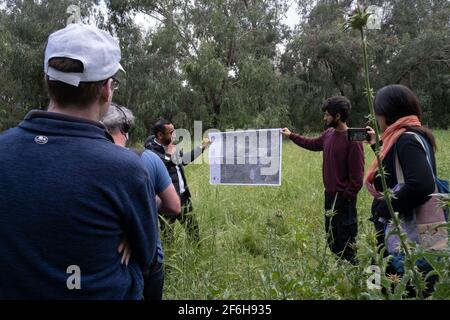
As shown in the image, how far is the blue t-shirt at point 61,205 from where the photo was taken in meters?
0.98

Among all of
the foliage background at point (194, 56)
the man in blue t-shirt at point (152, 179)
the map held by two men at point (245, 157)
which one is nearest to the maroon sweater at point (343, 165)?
the map held by two men at point (245, 157)

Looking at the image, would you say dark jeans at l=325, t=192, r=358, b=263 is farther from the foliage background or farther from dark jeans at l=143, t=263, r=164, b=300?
the foliage background

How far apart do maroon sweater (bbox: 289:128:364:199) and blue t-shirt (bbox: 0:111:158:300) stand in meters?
2.19

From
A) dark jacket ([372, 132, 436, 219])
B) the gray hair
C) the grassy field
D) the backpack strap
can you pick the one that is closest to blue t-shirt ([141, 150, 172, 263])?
the gray hair

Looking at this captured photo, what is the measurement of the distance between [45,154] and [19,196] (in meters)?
0.11

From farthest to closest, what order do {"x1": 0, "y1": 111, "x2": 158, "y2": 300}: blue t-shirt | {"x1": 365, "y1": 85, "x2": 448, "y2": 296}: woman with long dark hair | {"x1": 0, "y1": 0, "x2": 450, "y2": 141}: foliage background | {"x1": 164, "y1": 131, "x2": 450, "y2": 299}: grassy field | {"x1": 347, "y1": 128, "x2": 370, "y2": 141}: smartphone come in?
{"x1": 0, "y1": 0, "x2": 450, "y2": 141}: foliage background, {"x1": 347, "y1": 128, "x2": 370, "y2": 141}: smartphone, {"x1": 365, "y1": 85, "x2": 448, "y2": 296}: woman with long dark hair, {"x1": 164, "y1": 131, "x2": 450, "y2": 299}: grassy field, {"x1": 0, "y1": 111, "x2": 158, "y2": 300}: blue t-shirt

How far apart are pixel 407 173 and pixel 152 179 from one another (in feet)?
3.84

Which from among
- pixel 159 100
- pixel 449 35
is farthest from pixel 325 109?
pixel 449 35

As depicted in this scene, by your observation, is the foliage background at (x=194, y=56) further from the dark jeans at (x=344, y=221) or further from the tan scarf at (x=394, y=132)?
the tan scarf at (x=394, y=132)

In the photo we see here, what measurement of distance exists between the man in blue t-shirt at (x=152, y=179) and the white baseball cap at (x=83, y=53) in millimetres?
433

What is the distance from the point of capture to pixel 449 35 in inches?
745

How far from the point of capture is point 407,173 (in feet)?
5.76

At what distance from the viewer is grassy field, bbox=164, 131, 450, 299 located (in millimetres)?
1570
